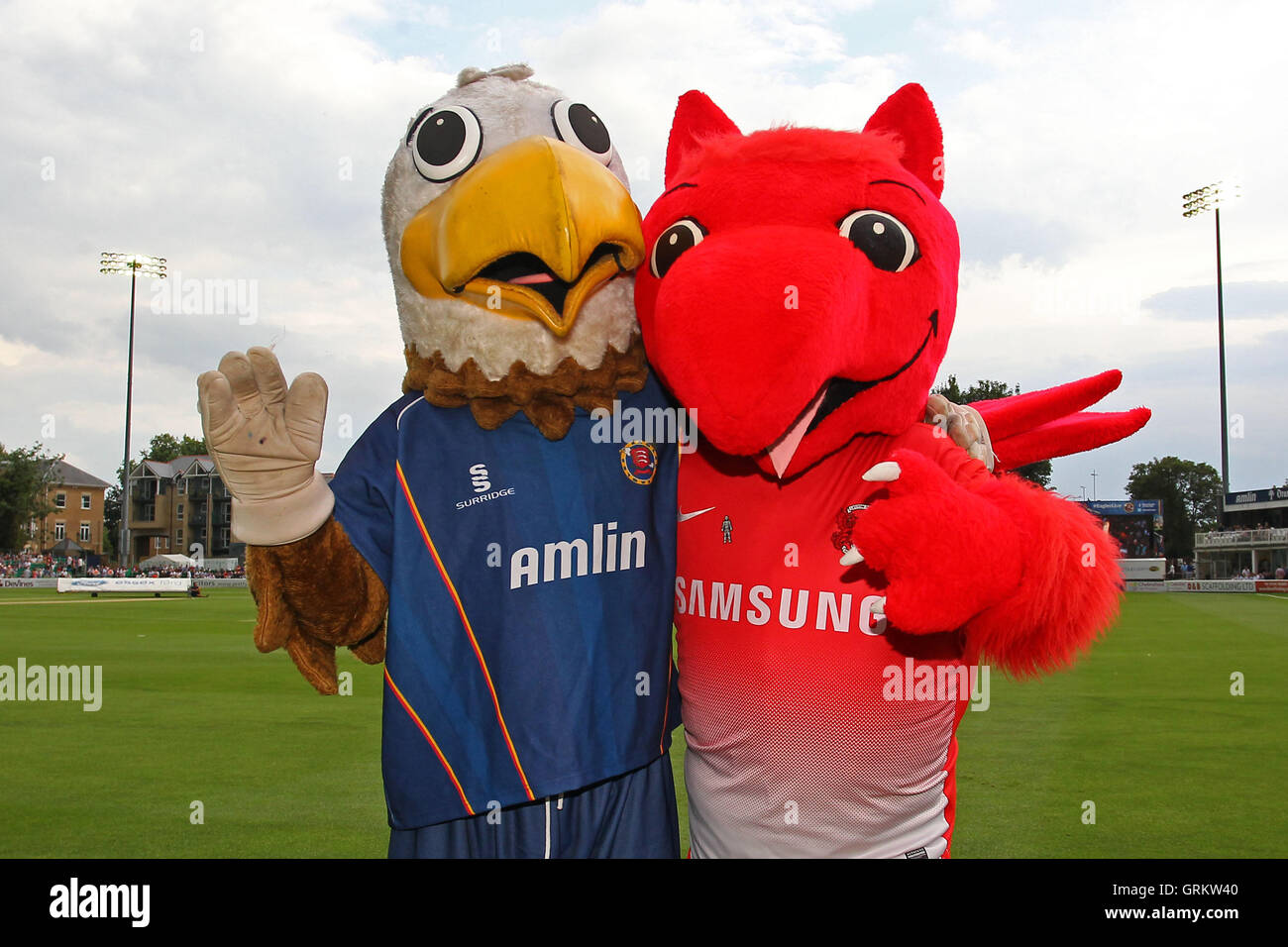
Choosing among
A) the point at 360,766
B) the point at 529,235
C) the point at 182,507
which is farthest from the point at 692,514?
the point at 182,507

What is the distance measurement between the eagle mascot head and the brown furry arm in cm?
45

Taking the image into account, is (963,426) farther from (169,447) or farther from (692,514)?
(169,447)

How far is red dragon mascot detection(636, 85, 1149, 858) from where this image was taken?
1.95 m

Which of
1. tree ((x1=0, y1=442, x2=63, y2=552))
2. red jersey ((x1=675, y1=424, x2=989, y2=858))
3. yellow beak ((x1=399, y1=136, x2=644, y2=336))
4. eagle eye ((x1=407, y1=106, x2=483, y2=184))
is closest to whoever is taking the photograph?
yellow beak ((x1=399, y1=136, x2=644, y2=336))

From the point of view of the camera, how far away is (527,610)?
225cm

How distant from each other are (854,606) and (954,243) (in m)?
0.91

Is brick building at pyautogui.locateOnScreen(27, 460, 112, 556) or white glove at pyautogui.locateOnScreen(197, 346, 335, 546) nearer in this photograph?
white glove at pyautogui.locateOnScreen(197, 346, 335, 546)

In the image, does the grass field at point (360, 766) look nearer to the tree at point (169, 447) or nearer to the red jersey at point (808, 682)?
the red jersey at point (808, 682)

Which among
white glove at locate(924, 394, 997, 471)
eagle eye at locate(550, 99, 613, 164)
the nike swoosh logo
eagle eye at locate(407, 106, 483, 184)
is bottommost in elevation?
the nike swoosh logo

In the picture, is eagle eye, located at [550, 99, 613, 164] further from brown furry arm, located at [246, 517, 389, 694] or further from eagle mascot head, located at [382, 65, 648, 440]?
brown furry arm, located at [246, 517, 389, 694]

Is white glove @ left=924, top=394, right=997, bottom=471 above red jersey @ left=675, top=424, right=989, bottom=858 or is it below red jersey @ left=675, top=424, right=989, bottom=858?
above

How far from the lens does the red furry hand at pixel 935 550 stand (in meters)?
1.86

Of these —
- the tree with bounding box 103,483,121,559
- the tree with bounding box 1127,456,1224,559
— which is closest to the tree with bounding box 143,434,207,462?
the tree with bounding box 103,483,121,559
